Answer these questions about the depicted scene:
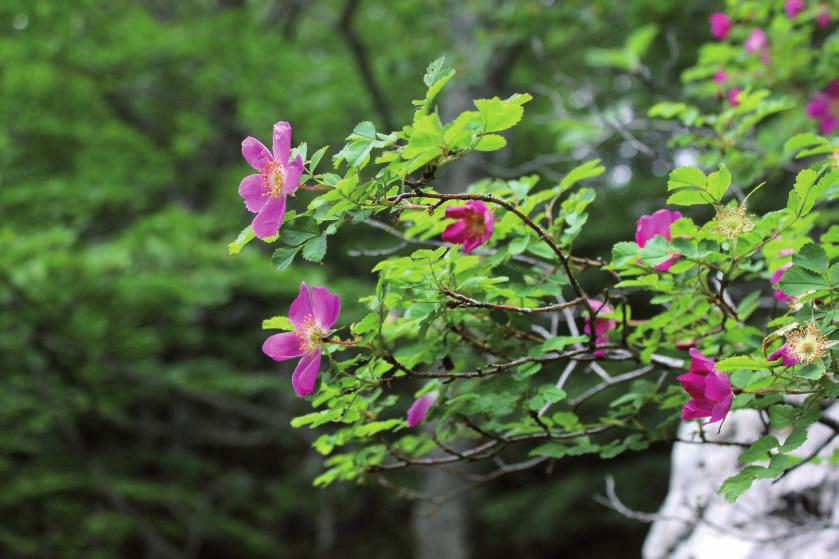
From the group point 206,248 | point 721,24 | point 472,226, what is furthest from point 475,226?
point 206,248

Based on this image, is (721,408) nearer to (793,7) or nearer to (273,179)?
(273,179)

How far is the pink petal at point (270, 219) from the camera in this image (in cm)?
94

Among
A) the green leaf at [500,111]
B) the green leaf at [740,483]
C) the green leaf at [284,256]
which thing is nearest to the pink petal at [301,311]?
the green leaf at [284,256]

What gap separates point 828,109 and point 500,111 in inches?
75.9

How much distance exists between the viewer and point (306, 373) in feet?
3.31

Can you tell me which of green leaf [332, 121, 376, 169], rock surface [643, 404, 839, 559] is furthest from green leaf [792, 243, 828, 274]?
rock surface [643, 404, 839, 559]

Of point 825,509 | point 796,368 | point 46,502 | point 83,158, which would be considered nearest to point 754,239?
point 796,368

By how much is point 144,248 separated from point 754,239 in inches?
136

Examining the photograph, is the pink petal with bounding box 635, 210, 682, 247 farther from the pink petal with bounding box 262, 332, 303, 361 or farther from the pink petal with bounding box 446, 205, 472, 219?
the pink petal with bounding box 262, 332, 303, 361

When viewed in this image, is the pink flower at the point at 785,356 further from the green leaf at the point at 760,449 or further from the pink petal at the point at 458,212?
the pink petal at the point at 458,212

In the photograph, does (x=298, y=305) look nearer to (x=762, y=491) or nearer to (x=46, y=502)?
(x=762, y=491)

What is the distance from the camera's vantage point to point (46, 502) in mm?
5285

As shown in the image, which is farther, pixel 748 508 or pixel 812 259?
pixel 748 508

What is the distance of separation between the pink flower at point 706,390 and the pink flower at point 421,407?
0.36 meters
